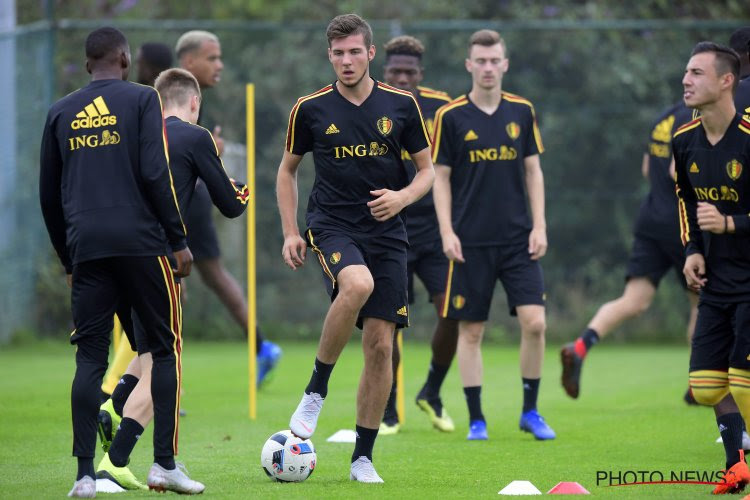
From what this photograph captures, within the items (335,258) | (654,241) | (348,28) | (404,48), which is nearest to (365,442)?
(335,258)

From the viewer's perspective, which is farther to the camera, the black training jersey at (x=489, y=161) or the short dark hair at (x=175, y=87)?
the black training jersey at (x=489, y=161)

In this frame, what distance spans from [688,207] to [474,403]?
2444 mm

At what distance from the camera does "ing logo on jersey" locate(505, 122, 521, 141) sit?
8.54 metres

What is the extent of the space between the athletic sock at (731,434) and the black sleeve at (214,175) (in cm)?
267

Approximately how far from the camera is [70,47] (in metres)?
15.5

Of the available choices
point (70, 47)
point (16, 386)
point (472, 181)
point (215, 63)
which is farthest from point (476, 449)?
point (70, 47)

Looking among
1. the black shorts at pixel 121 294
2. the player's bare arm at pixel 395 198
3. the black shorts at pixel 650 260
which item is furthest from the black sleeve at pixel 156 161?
the black shorts at pixel 650 260

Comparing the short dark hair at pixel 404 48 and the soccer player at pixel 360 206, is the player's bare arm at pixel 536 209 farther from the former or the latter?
the soccer player at pixel 360 206

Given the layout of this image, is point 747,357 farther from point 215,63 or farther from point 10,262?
point 10,262

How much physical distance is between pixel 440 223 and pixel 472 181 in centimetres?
44

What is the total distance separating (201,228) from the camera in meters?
10.1

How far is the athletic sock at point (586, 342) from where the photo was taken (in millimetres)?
9641

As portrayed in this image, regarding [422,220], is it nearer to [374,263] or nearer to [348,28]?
[374,263]

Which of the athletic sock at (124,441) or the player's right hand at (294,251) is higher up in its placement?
the player's right hand at (294,251)
